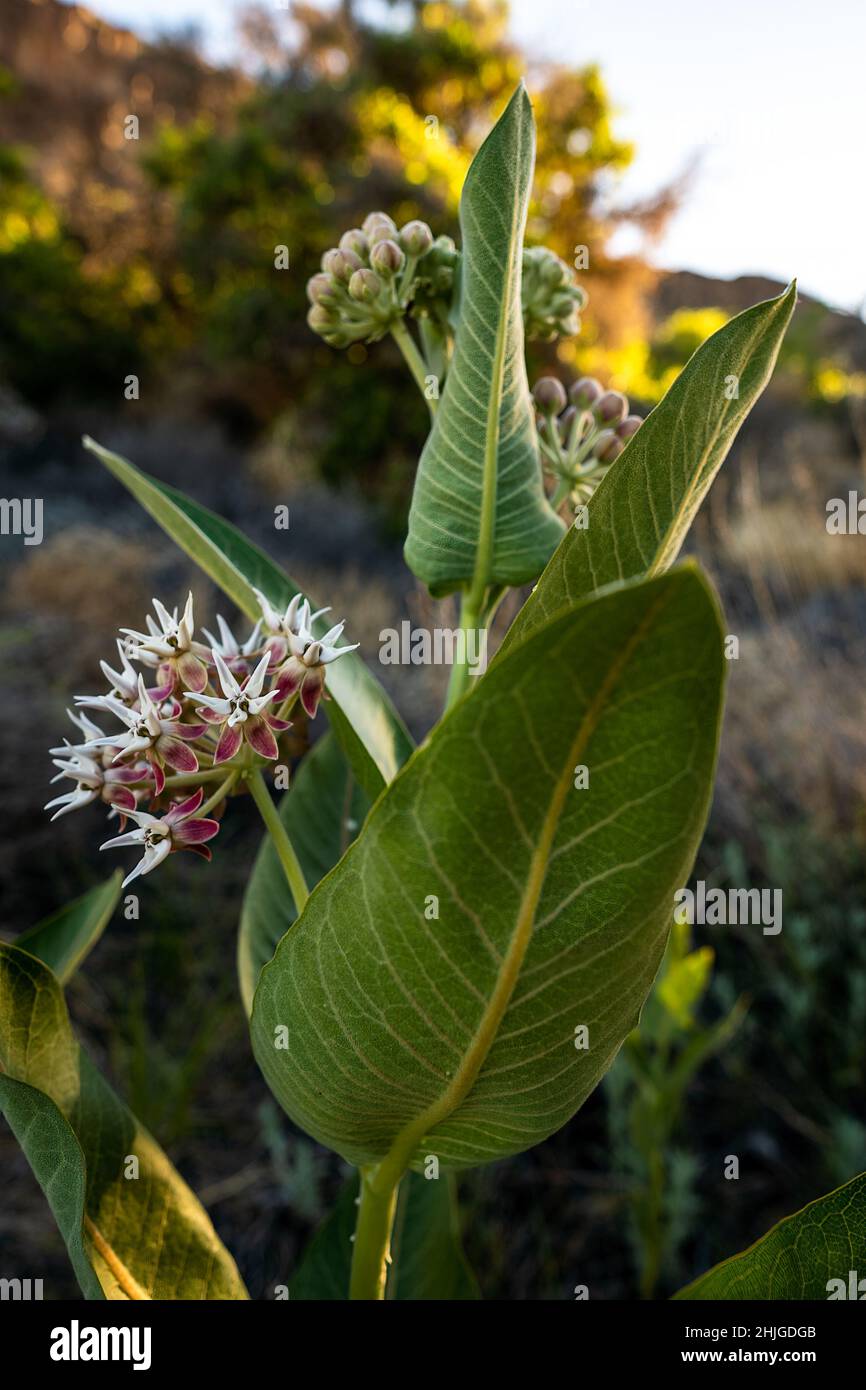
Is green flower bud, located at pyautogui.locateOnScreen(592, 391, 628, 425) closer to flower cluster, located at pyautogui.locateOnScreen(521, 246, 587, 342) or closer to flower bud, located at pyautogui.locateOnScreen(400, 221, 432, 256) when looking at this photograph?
flower cluster, located at pyautogui.locateOnScreen(521, 246, 587, 342)

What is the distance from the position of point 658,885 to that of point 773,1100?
72.0 inches

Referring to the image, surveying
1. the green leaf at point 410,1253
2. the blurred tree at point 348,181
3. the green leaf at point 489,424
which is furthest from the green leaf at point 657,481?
the blurred tree at point 348,181

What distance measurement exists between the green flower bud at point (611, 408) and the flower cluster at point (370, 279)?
16 cm

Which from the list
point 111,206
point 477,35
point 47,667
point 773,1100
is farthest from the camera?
point 111,206

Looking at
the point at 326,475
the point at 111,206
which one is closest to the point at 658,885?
the point at 326,475

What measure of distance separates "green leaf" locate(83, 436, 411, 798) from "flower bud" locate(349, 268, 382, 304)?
0.18 m

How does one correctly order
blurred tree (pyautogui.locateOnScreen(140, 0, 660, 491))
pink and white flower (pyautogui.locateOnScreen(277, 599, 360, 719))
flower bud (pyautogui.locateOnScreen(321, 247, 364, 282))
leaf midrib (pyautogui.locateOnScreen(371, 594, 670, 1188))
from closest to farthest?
1. leaf midrib (pyautogui.locateOnScreen(371, 594, 670, 1188))
2. pink and white flower (pyautogui.locateOnScreen(277, 599, 360, 719))
3. flower bud (pyautogui.locateOnScreen(321, 247, 364, 282))
4. blurred tree (pyautogui.locateOnScreen(140, 0, 660, 491))

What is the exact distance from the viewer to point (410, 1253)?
914 millimetres

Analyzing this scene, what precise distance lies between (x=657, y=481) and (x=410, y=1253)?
2.56 ft

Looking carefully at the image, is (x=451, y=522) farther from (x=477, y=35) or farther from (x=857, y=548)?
(x=477, y=35)

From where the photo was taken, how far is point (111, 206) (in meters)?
9.08

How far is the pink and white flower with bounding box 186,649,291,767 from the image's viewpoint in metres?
0.54

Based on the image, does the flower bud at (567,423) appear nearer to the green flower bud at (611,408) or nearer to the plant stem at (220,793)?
the green flower bud at (611,408)

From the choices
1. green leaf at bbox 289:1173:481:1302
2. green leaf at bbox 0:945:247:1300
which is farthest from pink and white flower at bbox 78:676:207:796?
green leaf at bbox 289:1173:481:1302
